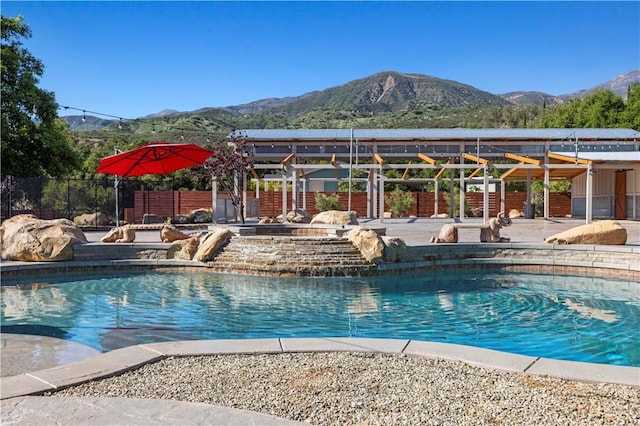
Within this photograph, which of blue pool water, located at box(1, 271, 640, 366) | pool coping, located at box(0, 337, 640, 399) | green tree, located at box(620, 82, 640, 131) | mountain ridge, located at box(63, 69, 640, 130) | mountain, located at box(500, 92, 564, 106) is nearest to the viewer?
pool coping, located at box(0, 337, 640, 399)

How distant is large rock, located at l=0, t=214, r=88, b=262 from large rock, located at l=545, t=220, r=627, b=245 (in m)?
11.3

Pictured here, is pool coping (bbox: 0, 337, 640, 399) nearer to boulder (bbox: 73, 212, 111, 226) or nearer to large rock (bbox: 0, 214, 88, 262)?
large rock (bbox: 0, 214, 88, 262)

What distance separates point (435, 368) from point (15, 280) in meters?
9.79

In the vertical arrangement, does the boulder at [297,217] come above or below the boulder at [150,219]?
above

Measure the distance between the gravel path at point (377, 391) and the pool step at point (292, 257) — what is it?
22.7 ft

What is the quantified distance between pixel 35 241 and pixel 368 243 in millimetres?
7274

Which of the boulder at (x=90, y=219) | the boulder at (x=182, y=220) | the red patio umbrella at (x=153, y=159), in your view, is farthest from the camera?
the boulder at (x=182, y=220)

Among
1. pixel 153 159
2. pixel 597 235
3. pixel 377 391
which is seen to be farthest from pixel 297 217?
pixel 377 391

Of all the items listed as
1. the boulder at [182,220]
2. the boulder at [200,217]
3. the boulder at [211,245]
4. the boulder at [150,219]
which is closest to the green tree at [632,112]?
the boulder at [200,217]

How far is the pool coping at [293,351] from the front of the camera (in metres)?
4.16

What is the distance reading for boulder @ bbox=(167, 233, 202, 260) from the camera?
42.8ft

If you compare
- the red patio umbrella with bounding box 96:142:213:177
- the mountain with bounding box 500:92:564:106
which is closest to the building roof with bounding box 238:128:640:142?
the red patio umbrella with bounding box 96:142:213:177

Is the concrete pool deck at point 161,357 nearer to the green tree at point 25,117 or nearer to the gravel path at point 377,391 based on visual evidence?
the gravel path at point 377,391

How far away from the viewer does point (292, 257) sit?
12.1 metres
